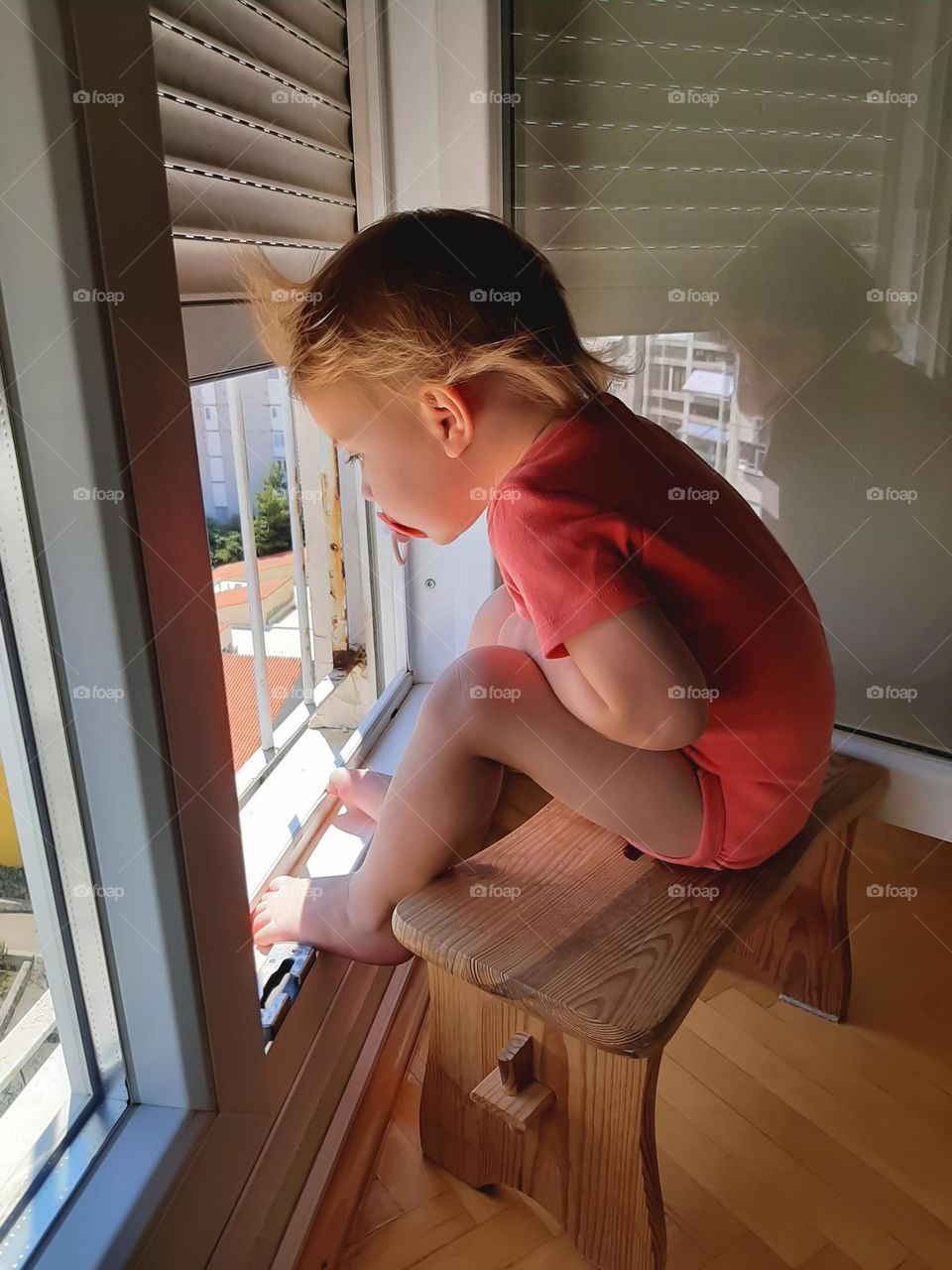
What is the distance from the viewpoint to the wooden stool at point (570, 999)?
79 cm

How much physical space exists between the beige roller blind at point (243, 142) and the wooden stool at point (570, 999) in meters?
0.58

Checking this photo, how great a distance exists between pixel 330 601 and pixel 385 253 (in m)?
0.76

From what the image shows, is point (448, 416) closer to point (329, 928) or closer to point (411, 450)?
point (411, 450)

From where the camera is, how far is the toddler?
0.81 meters

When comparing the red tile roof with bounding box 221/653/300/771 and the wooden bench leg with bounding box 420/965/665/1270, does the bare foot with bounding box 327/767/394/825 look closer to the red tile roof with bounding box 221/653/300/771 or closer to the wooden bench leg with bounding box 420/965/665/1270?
the red tile roof with bounding box 221/653/300/771

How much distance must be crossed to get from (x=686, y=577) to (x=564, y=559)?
0.43ft

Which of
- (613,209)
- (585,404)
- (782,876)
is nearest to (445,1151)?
(782,876)

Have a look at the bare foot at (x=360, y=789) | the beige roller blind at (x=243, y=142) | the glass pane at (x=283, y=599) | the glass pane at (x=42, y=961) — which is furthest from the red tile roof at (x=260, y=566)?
the glass pane at (x=42, y=961)

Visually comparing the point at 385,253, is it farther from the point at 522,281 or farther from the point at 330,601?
the point at 330,601

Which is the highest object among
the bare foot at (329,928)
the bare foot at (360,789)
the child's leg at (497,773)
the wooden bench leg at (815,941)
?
the child's leg at (497,773)

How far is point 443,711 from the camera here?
3.10 feet

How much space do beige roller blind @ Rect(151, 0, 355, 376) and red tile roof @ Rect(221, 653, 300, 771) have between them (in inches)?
22.6

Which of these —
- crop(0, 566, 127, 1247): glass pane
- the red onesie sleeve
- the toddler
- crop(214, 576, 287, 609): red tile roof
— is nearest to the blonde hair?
the toddler

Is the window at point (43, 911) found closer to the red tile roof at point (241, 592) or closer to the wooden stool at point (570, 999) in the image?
Result: the wooden stool at point (570, 999)
